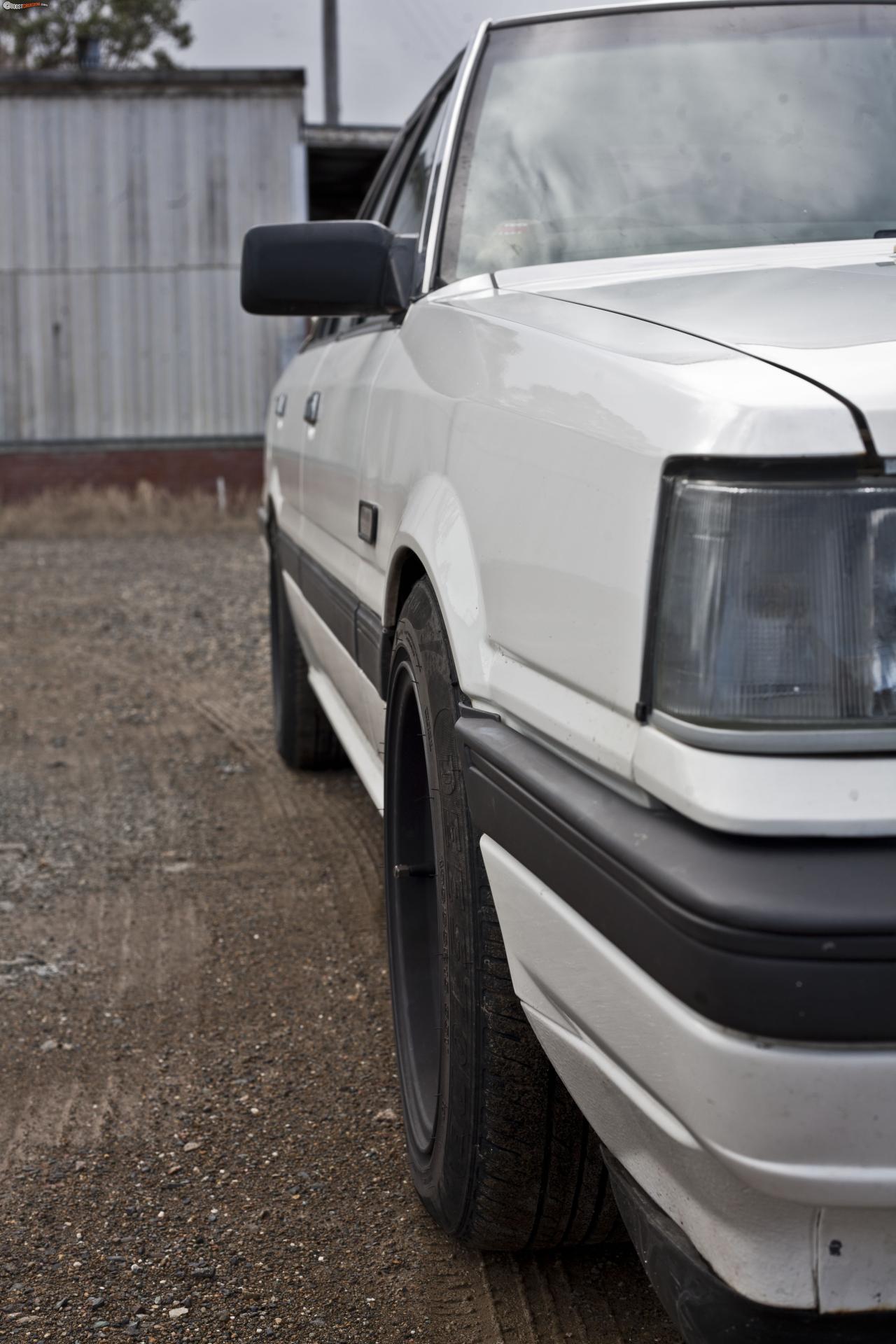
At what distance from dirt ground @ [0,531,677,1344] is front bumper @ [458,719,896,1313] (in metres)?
0.80

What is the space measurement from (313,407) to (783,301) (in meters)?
2.27

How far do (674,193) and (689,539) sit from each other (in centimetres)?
134

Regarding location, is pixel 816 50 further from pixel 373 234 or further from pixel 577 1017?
pixel 577 1017

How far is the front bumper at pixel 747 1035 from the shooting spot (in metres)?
1.12

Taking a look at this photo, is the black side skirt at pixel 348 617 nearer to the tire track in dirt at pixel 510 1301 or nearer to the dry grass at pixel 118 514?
the tire track in dirt at pixel 510 1301

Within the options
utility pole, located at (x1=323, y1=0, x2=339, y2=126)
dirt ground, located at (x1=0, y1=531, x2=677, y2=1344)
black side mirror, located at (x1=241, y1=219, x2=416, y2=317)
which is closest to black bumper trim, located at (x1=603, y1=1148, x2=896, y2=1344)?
dirt ground, located at (x1=0, y1=531, x2=677, y2=1344)

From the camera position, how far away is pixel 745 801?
1.15m

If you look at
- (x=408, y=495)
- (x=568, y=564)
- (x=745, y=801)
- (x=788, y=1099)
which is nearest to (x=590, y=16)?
(x=408, y=495)

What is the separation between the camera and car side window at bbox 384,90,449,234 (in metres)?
2.92

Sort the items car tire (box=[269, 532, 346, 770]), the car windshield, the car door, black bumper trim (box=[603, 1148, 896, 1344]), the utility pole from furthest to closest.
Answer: the utility pole < car tire (box=[269, 532, 346, 770]) < the car door < the car windshield < black bumper trim (box=[603, 1148, 896, 1344])

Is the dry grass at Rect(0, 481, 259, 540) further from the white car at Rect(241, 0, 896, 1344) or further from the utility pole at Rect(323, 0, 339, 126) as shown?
the white car at Rect(241, 0, 896, 1344)

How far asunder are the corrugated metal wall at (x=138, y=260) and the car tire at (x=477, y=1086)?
15493 millimetres

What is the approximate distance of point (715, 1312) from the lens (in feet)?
4.15

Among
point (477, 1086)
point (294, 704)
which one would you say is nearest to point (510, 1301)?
point (477, 1086)
